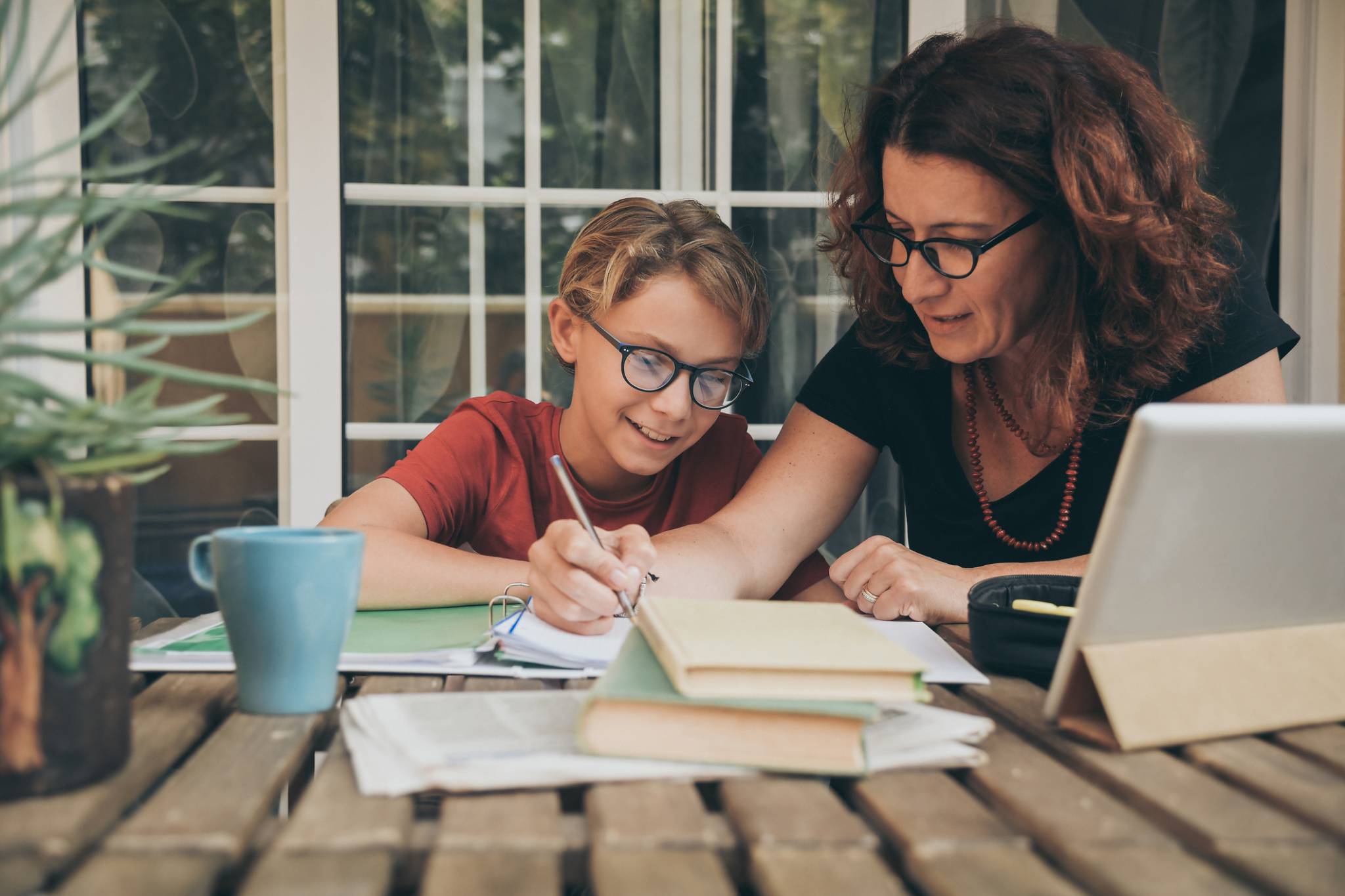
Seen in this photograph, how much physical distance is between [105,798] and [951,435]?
1.33 meters

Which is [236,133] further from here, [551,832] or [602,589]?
[551,832]

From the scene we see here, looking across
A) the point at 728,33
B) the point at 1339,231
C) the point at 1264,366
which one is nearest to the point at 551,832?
the point at 1264,366

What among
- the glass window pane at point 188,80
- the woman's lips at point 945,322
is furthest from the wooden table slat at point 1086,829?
the glass window pane at point 188,80

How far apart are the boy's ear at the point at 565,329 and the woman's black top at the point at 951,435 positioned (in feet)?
1.21

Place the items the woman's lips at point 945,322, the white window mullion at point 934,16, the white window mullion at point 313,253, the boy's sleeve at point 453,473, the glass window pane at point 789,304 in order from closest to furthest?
the woman's lips at point 945,322, the boy's sleeve at point 453,473, the white window mullion at point 313,253, the white window mullion at point 934,16, the glass window pane at point 789,304

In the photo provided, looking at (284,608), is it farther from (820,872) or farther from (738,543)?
(738,543)

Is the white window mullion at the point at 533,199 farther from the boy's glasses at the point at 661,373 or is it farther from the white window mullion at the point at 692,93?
the boy's glasses at the point at 661,373

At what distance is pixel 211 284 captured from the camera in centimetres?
260

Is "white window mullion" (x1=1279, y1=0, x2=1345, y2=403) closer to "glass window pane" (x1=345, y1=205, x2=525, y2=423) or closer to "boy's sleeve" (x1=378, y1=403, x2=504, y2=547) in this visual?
"glass window pane" (x1=345, y1=205, x2=525, y2=423)

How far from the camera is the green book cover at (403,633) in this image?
0.99m

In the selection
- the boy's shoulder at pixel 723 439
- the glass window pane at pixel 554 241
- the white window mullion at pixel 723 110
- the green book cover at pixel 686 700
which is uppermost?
the white window mullion at pixel 723 110

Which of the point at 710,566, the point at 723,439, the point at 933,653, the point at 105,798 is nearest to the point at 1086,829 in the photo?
the point at 933,653

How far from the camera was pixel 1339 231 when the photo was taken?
2.66 meters

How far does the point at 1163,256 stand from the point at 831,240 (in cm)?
55
